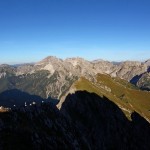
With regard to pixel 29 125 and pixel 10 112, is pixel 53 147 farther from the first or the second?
pixel 10 112

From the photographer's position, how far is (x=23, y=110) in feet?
331

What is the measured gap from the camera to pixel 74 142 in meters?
122

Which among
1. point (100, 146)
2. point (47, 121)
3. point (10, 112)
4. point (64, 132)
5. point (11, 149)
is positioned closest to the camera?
point (11, 149)

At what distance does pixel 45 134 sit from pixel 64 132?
67.2ft

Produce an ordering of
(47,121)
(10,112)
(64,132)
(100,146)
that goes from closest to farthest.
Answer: (10,112) < (47,121) < (64,132) < (100,146)

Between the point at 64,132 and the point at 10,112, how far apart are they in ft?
96.8

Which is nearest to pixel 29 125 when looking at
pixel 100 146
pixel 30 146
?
pixel 30 146

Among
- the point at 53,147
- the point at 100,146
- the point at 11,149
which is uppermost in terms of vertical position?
the point at 11,149

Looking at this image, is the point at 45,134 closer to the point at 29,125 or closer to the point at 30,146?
the point at 29,125

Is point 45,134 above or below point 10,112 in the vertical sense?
below

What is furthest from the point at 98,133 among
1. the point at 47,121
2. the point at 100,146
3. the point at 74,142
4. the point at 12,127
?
the point at 12,127

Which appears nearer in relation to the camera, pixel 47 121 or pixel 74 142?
pixel 47 121

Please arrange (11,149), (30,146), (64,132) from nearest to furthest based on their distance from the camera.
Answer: (11,149) → (30,146) → (64,132)

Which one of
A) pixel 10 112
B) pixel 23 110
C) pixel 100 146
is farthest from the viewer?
pixel 100 146
